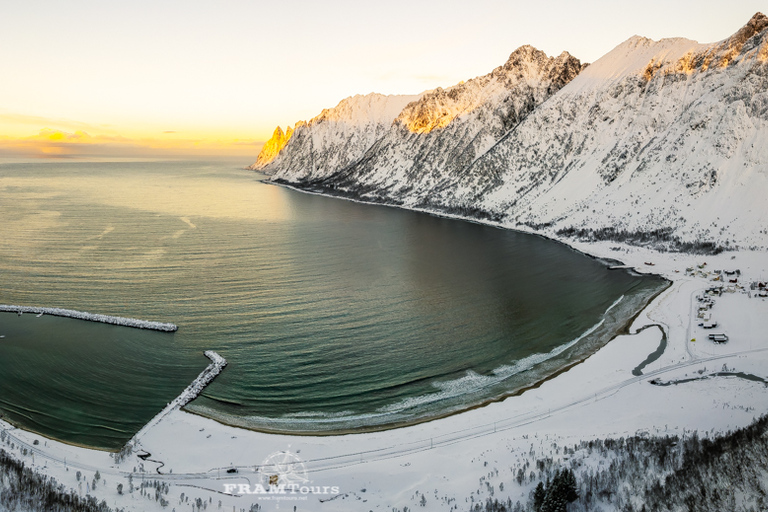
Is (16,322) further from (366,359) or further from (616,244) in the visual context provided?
(616,244)

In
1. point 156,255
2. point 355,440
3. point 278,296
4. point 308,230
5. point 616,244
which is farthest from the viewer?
point 308,230

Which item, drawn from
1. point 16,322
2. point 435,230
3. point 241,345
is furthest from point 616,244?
point 16,322

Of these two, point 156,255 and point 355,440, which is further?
point 156,255

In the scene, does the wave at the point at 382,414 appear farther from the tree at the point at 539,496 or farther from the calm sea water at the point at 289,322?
the tree at the point at 539,496

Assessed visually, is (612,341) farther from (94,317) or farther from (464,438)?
(94,317)

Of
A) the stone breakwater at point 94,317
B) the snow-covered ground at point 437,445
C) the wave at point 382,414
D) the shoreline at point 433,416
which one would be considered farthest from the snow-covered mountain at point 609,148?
the stone breakwater at point 94,317

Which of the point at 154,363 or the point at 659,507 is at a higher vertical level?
the point at 659,507
